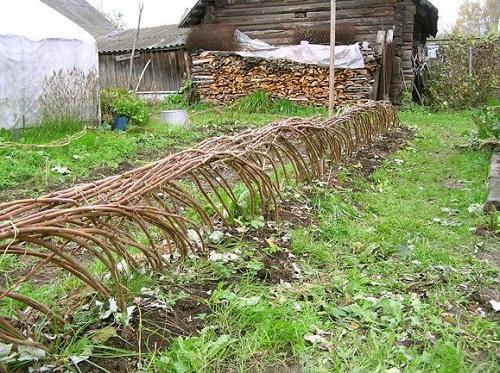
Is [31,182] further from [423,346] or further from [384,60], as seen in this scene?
[384,60]

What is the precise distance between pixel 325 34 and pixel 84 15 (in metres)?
23.5

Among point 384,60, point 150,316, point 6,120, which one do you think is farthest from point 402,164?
point 384,60

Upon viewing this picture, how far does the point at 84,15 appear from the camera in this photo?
3306cm

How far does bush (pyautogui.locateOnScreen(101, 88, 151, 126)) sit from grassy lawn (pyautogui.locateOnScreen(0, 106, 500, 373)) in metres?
6.11

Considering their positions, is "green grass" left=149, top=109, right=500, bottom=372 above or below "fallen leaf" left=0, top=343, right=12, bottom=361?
below

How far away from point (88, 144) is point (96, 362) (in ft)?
19.8

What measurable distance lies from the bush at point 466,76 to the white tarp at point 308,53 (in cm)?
305

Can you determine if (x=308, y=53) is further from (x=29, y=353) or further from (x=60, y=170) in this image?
(x=29, y=353)

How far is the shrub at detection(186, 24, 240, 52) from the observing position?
628 inches

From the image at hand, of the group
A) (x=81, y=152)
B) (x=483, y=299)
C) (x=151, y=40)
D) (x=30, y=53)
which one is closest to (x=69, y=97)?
(x=30, y=53)

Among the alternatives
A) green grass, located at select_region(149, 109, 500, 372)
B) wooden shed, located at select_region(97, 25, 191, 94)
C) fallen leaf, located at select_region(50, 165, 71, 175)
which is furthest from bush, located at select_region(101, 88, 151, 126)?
wooden shed, located at select_region(97, 25, 191, 94)

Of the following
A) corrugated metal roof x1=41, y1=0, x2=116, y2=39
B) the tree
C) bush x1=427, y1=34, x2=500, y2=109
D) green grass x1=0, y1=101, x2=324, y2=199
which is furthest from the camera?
the tree

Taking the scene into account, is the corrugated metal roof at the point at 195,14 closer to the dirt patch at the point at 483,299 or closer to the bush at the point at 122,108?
the bush at the point at 122,108

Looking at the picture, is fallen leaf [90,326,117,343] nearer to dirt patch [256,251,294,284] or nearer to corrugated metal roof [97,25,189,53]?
dirt patch [256,251,294,284]
